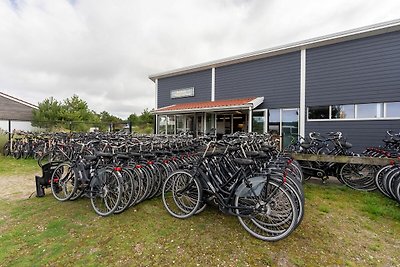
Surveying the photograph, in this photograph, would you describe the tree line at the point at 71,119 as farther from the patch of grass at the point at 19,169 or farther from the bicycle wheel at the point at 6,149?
the patch of grass at the point at 19,169

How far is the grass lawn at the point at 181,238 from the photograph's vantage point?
1951 mm

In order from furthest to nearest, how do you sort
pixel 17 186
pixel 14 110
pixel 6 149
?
pixel 14 110, pixel 6 149, pixel 17 186

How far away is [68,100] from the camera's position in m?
25.6

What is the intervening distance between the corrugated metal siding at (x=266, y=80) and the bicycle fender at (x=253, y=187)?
706cm

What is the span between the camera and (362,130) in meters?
7.03

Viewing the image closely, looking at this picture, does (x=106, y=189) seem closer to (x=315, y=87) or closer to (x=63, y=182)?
(x=63, y=182)

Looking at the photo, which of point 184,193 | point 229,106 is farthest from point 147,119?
point 184,193

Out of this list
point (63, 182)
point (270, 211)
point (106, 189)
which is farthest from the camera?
point (63, 182)

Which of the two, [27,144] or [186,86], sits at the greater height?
[186,86]

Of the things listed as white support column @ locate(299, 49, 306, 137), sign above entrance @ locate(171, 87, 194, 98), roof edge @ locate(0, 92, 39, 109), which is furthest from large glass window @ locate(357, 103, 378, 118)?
roof edge @ locate(0, 92, 39, 109)

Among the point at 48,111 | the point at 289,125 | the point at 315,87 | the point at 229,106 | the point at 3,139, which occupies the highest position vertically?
the point at 48,111

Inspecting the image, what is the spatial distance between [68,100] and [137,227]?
28542 millimetres

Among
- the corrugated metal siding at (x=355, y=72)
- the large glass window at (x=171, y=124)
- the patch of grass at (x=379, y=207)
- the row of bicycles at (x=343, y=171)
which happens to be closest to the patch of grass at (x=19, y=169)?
the large glass window at (x=171, y=124)

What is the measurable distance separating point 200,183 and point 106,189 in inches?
55.1
